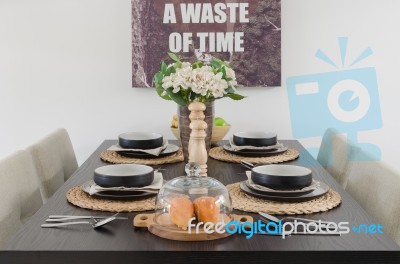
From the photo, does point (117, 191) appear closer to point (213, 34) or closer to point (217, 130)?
point (217, 130)

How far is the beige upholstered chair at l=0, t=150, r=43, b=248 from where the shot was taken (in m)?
1.98

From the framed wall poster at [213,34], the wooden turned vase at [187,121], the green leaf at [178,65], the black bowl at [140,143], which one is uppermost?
the framed wall poster at [213,34]

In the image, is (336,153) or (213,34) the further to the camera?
(213,34)

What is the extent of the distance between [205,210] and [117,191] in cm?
44

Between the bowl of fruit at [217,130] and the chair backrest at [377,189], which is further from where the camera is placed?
the bowl of fruit at [217,130]

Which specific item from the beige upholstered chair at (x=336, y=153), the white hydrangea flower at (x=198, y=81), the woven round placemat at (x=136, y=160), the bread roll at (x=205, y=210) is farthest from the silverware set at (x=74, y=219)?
the beige upholstered chair at (x=336, y=153)

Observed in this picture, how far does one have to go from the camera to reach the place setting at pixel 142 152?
253 centimetres

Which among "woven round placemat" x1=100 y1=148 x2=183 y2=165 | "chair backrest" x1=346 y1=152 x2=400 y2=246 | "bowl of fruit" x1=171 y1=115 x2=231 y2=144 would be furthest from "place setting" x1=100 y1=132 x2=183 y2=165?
"chair backrest" x1=346 y1=152 x2=400 y2=246

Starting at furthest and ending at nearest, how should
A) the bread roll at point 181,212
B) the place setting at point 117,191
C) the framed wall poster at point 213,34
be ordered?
the framed wall poster at point 213,34 < the place setting at point 117,191 < the bread roll at point 181,212

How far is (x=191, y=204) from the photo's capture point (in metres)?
1.57

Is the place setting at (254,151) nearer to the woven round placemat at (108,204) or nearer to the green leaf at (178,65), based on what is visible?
the green leaf at (178,65)

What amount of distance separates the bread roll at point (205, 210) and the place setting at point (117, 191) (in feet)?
0.86

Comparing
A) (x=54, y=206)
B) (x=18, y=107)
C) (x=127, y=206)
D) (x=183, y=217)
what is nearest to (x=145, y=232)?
(x=183, y=217)

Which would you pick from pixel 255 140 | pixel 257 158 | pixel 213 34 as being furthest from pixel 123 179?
pixel 213 34
